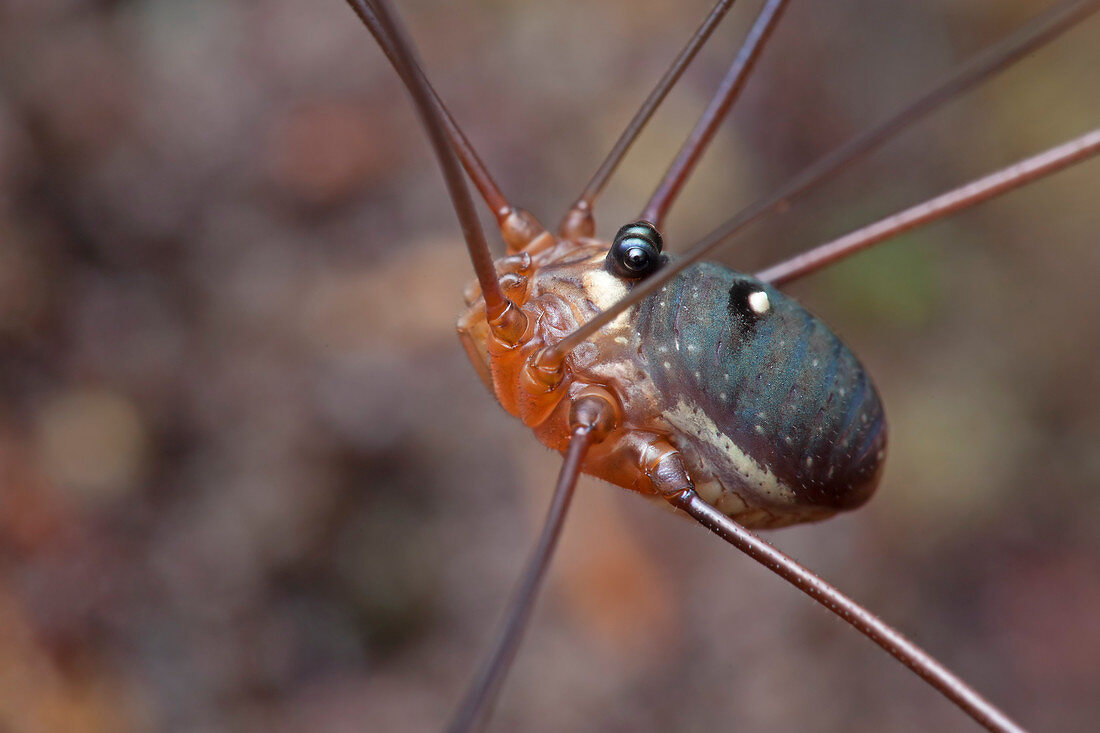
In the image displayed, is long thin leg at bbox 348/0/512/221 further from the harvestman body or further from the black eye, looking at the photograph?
the black eye

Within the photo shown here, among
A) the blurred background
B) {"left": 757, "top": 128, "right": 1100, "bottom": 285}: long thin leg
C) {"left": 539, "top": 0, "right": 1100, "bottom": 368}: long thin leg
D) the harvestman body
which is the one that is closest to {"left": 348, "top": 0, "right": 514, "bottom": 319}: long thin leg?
the harvestman body

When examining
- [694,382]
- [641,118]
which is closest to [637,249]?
[694,382]

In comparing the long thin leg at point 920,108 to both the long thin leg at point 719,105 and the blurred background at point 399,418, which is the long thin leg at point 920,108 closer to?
the long thin leg at point 719,105

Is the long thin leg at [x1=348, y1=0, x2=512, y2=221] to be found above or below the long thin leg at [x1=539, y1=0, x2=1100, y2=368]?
above

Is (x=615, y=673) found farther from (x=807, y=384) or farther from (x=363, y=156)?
(x=363, y=156)

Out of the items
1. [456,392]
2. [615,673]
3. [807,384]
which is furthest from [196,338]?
[807,384]

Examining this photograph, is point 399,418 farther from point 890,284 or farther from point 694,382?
point 890,284
